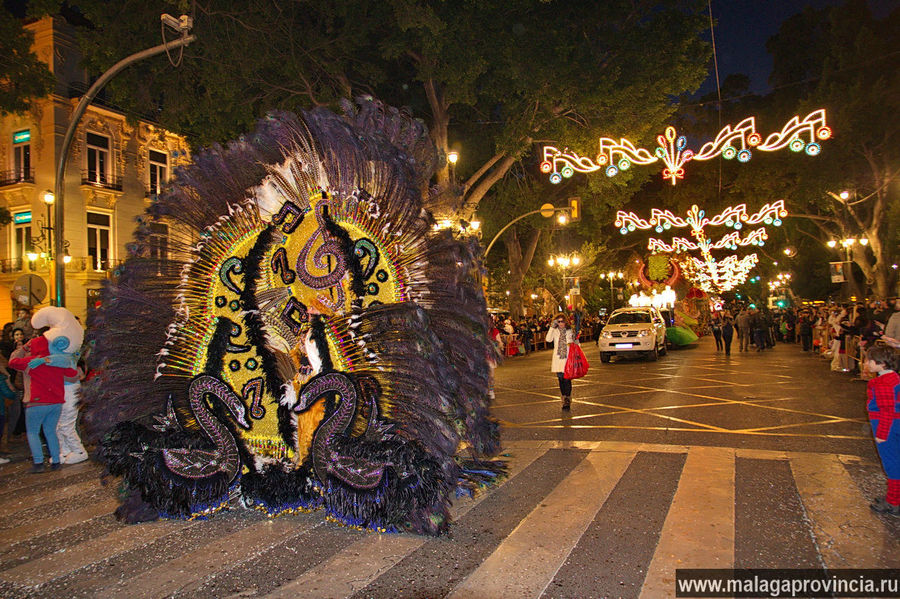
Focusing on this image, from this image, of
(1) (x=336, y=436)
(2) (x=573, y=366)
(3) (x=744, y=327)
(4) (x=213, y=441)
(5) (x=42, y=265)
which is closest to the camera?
(1) (x=336, y=436)

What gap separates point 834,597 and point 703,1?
16711 mm

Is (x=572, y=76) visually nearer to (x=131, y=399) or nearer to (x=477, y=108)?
(x=477, y=108)

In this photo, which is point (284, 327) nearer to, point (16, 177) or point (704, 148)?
point (704, 148)

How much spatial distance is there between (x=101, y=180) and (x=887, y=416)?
3073cm

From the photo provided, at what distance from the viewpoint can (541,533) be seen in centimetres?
466

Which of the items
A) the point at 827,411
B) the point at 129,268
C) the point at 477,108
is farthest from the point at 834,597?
the point at 477,108

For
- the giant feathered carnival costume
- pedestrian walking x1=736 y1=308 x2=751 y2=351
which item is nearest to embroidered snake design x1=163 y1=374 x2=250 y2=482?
the giant feathered carnival costume

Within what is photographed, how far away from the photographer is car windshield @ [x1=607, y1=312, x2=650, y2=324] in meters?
21.2

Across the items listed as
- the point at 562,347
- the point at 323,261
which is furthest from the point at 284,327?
the point at 562,347

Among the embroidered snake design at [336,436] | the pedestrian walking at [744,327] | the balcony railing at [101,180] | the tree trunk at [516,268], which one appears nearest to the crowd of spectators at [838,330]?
the pedestrian walking at [744,327]

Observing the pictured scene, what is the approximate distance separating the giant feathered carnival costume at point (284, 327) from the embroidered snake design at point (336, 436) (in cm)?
1

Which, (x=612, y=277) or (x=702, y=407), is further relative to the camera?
(x=612, y=277)

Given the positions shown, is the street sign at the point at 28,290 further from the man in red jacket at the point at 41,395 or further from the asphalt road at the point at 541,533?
the man in red jacket at the point at 41,395

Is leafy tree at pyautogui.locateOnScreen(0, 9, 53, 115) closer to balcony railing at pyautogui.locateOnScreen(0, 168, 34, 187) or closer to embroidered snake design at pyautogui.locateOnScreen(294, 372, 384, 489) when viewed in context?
balcony railing at pyautogui.locateOnScreen(0, 168, 34, 187)
